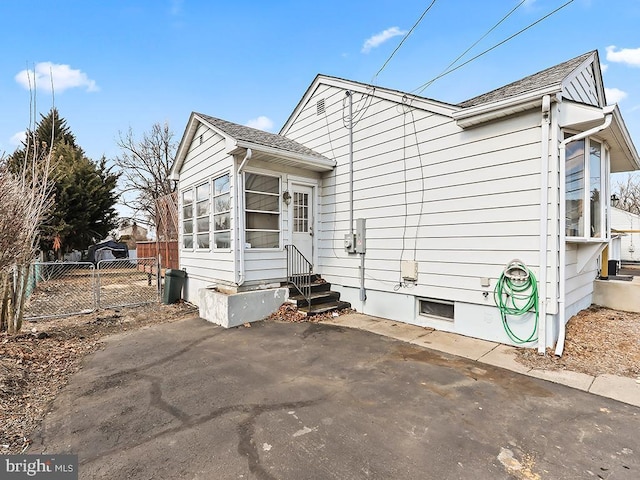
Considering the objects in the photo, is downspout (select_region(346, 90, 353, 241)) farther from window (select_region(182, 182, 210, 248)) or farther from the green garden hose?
window (select_region(182, 182, 210, 248))

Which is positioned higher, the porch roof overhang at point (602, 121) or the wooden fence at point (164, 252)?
the porch roof overhang at point (602, 121)

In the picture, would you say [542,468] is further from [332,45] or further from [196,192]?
[332,45]

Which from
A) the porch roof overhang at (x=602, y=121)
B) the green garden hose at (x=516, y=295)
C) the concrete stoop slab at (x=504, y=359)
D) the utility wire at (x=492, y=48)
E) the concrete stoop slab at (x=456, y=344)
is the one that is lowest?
the concrete stoop slab at (x=456, y=344)

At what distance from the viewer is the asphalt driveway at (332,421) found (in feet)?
7.08

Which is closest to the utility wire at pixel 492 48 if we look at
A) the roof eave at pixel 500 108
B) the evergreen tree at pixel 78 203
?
the roof eave at pixel 500 108

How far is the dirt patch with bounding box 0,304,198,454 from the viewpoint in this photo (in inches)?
109

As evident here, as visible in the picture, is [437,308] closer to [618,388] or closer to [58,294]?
[618,388]

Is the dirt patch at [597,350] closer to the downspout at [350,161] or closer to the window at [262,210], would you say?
the downspout at [350,161]

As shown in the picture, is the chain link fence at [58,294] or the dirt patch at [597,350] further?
the chain link fence at [58,294]

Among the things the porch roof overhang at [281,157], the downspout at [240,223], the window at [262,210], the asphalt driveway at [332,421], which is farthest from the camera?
the window at [262,210]

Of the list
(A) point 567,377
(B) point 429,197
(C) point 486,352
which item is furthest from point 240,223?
(A) point 567,377

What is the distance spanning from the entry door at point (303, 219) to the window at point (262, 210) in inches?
19.3

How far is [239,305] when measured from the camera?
600 cm

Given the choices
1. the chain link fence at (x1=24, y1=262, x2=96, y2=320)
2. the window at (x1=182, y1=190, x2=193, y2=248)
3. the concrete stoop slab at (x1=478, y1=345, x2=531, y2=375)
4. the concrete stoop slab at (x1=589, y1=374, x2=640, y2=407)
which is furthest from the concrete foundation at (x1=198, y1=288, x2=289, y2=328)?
the concrete stoop slab at (x1=589, y1=374, x2=640, y2=407)
